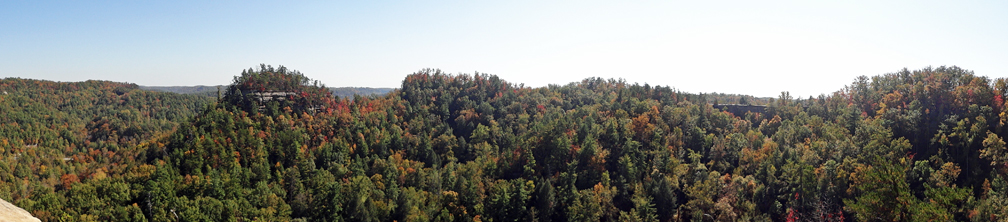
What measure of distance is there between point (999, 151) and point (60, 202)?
13691cm

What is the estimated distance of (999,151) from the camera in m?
69.7

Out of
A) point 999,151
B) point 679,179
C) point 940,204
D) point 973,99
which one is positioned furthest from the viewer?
point 679,179

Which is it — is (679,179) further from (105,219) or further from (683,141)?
(105,219)

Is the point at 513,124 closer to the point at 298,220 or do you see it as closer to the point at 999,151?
the point at 298,220

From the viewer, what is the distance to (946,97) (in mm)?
88250

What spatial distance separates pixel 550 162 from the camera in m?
108

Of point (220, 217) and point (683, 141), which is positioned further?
point (683, 141)

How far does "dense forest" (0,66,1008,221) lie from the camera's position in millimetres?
73312

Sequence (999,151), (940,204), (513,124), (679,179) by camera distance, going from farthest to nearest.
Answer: (513,124) → (679,179) → (999,151) → (940,204)

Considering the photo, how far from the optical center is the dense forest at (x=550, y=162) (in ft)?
241

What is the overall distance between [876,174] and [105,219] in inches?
3818

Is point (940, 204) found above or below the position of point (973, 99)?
below

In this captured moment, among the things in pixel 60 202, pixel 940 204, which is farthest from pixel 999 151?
pixel 60 202

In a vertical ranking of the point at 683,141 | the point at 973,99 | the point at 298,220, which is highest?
the point at 973,99
